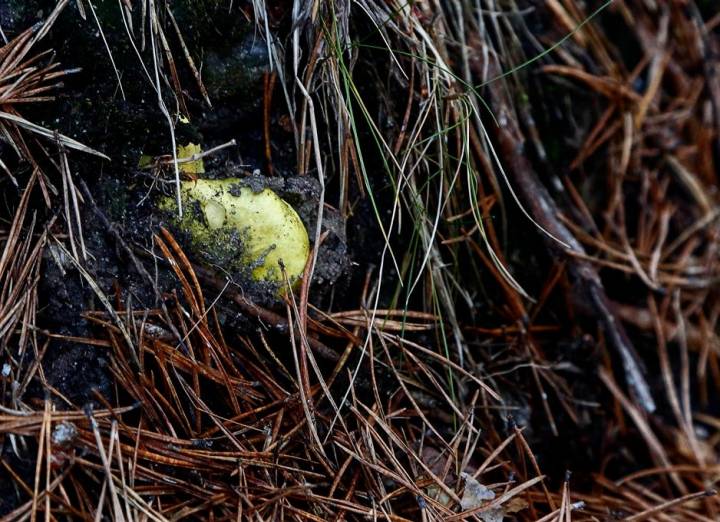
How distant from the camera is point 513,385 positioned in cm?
187

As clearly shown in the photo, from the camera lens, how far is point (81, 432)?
1.34 m

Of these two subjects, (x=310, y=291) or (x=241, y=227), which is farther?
(x=310, y=291)

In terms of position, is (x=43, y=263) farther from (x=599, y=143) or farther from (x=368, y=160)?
(x=599, y=143)

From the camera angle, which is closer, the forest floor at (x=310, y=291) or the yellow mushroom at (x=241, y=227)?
the forest floor at (x=310, y=291)

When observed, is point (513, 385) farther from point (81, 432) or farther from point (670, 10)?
point (670, 10)

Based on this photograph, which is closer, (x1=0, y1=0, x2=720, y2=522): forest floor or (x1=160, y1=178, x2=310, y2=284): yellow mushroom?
(x1=0, y1=0, x2=720, y2=522): forest floor

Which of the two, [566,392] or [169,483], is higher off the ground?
[169,483]

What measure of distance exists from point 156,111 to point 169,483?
0.83 metres

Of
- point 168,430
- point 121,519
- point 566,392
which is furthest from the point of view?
point 566,392

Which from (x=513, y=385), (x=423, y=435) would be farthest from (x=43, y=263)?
Result: (x=513, y=385)

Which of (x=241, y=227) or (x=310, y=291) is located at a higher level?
(x=241, y=227)

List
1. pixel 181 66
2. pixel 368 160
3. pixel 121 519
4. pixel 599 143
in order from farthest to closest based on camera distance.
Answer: pixel 599 143 → pixel 368 160 → pixel 181 66 → pixel 121 519

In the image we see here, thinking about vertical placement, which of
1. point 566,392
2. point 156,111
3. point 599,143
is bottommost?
point 566,392

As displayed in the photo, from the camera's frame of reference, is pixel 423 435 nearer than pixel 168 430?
No
